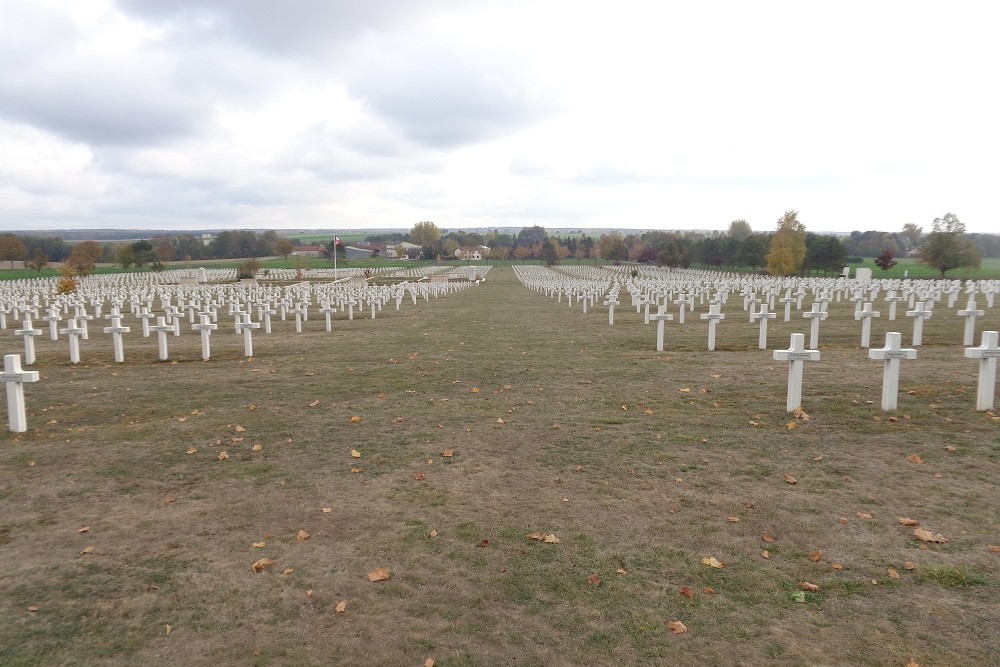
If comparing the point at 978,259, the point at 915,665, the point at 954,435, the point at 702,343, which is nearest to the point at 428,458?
the point at 915,665

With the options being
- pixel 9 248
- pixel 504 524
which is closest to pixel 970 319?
pixel 504 524

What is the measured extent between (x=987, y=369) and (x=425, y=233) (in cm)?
18405

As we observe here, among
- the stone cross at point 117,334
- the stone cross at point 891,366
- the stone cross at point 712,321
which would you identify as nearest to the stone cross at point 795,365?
the stone cross at point 891,366

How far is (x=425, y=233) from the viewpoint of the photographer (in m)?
188

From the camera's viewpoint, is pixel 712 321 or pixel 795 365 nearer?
pixel 795 365

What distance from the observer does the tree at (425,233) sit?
18638 centimetres

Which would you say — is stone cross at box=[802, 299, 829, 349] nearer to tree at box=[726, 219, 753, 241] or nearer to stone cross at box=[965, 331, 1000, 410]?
stone cross at box=[965, 331, 1000, 410]

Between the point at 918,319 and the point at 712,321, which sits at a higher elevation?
the point at 918,319

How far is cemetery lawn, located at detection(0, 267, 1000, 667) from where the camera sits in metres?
3.59

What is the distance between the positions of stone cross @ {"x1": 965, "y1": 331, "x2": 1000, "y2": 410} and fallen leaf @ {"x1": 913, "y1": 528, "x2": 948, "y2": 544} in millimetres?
4513

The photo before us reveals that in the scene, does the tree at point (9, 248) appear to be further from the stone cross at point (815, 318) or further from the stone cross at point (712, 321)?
the stone cross at point (815, 318)

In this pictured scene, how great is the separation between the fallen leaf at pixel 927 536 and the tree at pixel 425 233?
182 m

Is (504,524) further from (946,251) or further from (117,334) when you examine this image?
(946,251)

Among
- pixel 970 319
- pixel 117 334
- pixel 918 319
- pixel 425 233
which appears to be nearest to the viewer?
pixel 970 319
